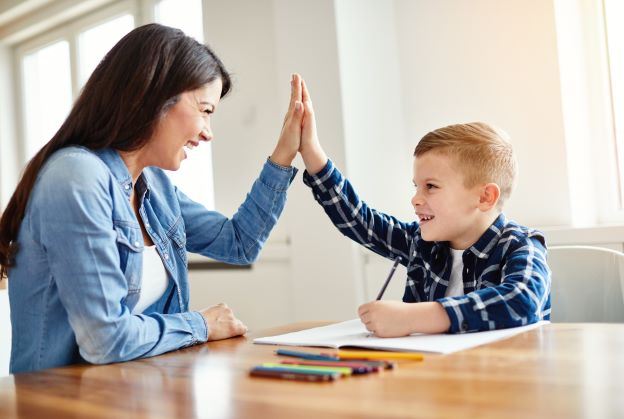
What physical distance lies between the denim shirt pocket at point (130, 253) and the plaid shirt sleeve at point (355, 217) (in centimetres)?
48

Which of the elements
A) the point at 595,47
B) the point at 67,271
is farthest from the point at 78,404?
the point at 595,47

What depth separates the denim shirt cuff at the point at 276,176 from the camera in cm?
146

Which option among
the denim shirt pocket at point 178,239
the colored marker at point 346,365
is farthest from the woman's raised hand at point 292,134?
the colored marker at point 346,365

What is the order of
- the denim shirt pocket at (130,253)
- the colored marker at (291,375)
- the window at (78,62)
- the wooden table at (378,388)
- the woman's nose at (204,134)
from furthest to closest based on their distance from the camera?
the window at (78,62)
the woman's nose at (204,134)
the denim shirt pocket at (130,253)
the colored marker at (291,375)
the wooden table at (378,388)

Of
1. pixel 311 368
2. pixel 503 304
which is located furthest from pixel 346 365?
pixel 503 304

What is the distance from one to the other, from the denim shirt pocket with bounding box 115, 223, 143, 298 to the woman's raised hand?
379mm

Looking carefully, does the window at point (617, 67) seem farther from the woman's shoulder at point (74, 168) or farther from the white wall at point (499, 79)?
the woman's shoulder at point (74, 168)

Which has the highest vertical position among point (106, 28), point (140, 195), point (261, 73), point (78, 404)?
point (106, 28)

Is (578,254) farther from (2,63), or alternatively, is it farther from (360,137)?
(2,63)

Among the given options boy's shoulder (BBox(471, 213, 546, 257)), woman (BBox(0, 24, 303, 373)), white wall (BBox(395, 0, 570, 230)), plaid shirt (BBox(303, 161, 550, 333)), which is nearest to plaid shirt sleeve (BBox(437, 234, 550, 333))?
plaid shirt (BBox(303, 161, 550, 333))

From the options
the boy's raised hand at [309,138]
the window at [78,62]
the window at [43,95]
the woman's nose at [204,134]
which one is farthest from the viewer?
the window at [43,95]

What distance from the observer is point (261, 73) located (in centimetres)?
312

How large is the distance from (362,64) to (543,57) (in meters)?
0.68

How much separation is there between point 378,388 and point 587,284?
83cm
